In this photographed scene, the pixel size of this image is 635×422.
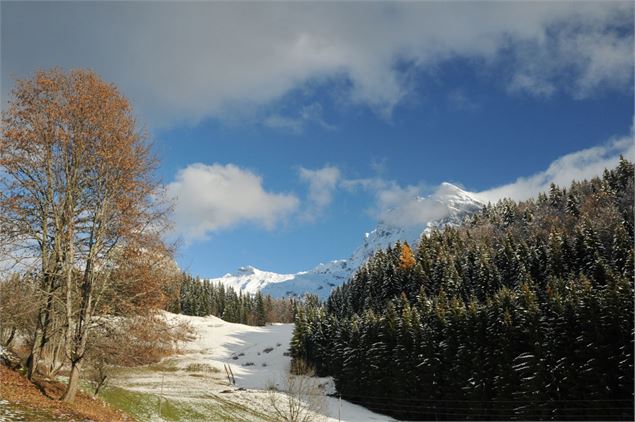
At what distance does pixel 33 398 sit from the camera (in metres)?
14.0

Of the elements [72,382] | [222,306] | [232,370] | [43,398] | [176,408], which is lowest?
[232,370]

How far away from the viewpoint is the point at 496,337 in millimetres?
50531

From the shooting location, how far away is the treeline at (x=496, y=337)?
40.0 metres

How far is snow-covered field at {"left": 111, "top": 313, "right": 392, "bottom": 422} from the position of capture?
2115 inches

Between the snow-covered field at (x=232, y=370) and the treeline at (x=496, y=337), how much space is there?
6.53 m

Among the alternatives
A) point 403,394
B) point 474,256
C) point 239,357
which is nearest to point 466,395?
point 403,394

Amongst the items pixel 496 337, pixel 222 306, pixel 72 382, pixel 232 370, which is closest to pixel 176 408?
pixel 72 382

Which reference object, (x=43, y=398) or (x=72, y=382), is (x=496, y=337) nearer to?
(x=72, y=382)

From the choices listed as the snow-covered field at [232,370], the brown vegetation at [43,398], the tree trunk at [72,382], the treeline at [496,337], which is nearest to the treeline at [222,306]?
the snow-covered field at [232,370]

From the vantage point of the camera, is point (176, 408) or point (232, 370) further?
point (232, 370)

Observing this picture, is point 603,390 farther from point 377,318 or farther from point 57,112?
point 57,112

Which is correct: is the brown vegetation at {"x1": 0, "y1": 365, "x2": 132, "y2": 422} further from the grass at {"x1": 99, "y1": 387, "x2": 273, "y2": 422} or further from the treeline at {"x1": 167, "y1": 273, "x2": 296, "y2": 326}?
the treeline at {"x1": 167, "y1": 273, "x2": 296, "y2": 326}

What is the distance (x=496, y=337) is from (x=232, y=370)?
55210mm

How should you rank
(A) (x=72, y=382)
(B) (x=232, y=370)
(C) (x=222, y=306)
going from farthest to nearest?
(C) (x=222, y=306) < (B) (x=232, y=370) < (A) (x=72, y=382)
